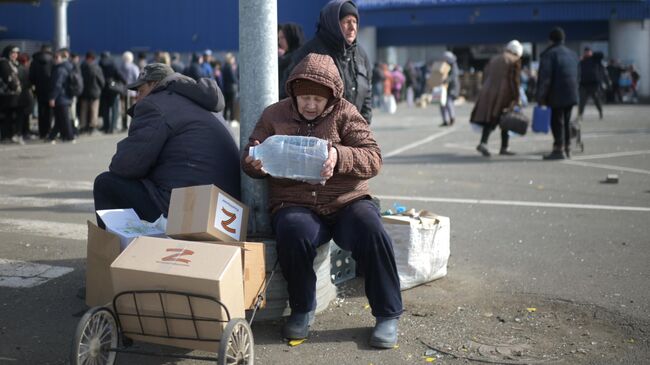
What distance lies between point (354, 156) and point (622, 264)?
295cm

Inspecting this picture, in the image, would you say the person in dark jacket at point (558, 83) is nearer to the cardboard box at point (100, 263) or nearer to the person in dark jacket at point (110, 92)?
the cardboard box at point (100, 263)

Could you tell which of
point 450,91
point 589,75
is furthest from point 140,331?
point 589,75

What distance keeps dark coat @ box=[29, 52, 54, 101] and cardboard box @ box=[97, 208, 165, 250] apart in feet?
43.3

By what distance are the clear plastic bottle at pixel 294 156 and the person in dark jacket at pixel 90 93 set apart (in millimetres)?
14884

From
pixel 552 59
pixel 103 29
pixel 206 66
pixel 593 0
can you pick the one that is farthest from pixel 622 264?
pixel 103 29

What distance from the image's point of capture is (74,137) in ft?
→ 61.2

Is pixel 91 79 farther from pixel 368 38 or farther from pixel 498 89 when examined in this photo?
pixel 368 38

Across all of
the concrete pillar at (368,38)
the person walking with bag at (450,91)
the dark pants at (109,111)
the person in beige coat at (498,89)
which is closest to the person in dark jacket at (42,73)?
the dark pants at (109,111)

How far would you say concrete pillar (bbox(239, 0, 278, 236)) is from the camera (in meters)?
5.53

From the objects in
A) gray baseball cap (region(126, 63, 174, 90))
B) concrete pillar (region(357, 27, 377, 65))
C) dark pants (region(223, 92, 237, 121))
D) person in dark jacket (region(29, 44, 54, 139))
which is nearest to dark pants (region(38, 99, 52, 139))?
person in dark jacket (region(29, 44, 54, 139))

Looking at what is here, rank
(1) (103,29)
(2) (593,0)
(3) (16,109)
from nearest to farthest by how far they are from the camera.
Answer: (3) (16,109) → (2) (593,0) → (1) (103,29)

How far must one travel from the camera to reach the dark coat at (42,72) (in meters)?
17.8

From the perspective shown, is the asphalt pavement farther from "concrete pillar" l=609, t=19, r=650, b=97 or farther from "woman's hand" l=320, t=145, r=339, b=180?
"concrete pillar" l=609, t=19, r=650, b=97

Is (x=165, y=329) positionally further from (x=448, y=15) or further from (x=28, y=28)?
(x=28, y=28)
